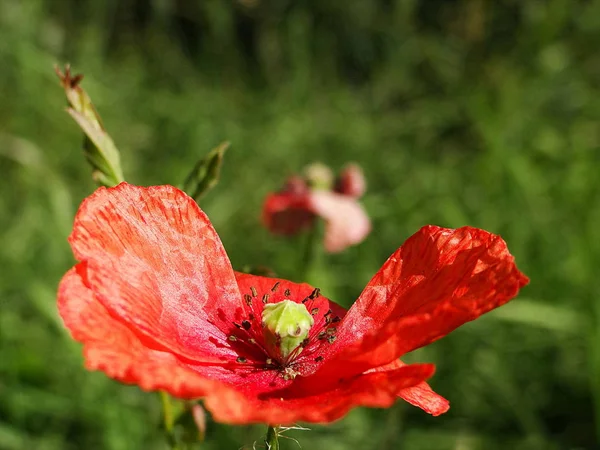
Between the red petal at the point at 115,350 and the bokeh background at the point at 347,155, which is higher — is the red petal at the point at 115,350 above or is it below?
below

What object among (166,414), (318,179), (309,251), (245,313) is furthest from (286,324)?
(318,179)

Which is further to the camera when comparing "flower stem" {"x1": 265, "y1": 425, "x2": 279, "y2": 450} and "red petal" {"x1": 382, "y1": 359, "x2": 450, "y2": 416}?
"red petal" {"x1": 382, "y1": 359, "x2": 450, "y2": 416}

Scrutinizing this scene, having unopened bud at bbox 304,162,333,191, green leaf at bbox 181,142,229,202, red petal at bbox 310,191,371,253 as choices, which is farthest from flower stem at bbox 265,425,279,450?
unopened bud at bbox 304,162,333,191

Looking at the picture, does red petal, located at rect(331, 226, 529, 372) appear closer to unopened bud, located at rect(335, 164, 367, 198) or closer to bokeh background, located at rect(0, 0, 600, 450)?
bokeh background, located at rect(0, 0, 600, 450)

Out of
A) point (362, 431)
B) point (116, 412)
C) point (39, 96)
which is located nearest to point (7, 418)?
point (116, 412)

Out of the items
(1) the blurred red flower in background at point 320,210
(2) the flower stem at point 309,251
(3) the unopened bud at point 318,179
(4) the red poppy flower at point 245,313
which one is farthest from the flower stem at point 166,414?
(3) the unopened bud at point 318,179

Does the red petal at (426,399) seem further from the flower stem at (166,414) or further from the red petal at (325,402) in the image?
the flower stem at (166,414)

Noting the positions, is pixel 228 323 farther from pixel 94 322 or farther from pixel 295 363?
pixel 94 322
